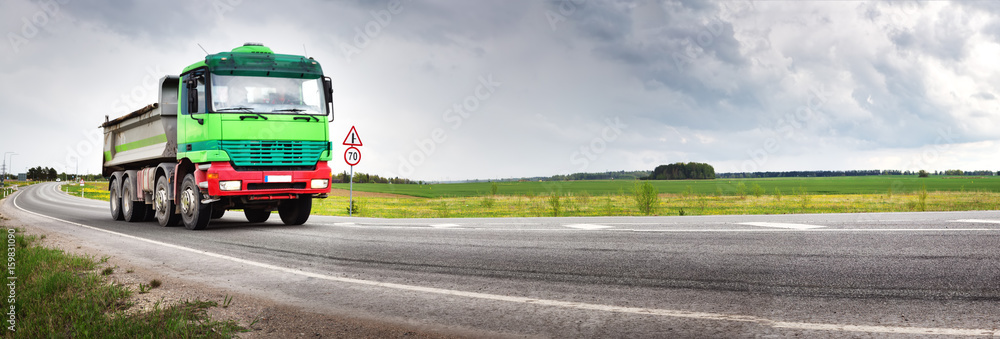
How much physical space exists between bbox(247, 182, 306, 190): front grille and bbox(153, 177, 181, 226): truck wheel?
3047 millimetres

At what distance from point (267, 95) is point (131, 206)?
23.5ft

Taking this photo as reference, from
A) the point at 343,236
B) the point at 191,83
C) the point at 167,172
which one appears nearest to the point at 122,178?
the point at 167,172

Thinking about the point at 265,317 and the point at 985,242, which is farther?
the point at 985,242

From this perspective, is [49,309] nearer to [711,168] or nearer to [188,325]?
[188,325]

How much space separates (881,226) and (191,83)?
1309 centimetres

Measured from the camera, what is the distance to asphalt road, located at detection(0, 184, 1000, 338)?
4.18 meters

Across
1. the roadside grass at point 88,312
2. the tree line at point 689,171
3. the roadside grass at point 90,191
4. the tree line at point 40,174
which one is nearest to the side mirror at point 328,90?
the roadside grass at point 88,312

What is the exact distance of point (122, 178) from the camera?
660 inches

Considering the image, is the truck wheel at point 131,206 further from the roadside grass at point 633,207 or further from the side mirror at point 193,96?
the roadside grass at point 633,207

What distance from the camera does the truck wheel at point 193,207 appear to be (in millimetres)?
12523

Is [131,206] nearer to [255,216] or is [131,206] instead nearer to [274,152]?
[255,216]

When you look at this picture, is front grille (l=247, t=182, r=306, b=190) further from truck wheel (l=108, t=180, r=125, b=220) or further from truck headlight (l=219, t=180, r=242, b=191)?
truck wheel (l=108, t=180, r=125, b=220)

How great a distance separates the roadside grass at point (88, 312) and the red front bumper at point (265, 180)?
4666mm

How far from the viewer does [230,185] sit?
1167 centimetres
